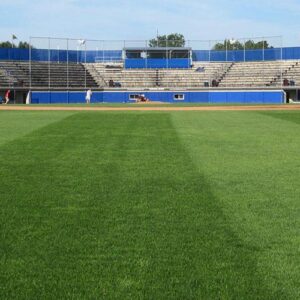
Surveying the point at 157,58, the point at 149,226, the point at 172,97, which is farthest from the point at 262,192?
the point at 157,58

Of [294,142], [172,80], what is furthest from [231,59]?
[294,142]

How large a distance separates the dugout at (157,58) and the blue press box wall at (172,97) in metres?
9.56

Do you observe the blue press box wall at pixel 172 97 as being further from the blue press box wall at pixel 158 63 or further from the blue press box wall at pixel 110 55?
the blue press box wall at pixel 158 63

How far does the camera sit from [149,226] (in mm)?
5926

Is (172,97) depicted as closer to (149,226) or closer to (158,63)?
(158,63)

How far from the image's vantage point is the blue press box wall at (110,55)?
6838cm

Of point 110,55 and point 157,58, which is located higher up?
point 110,55

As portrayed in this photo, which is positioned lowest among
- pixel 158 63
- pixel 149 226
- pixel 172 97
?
pixel 149 226

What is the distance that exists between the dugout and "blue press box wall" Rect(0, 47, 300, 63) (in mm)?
1307

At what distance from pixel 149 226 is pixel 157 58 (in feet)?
229

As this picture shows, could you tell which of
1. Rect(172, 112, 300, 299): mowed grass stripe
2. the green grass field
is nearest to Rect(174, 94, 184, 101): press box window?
Rect(172, 112, 300, 299): mowed grass stripe

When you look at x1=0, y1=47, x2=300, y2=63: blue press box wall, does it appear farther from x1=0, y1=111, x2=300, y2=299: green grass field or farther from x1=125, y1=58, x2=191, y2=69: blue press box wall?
x1=0, y1=111, x2=300, y2=299: green grass field

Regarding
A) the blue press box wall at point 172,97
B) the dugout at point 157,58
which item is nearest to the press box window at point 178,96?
the blue press box wall at point 172,97

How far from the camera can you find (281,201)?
713cm
